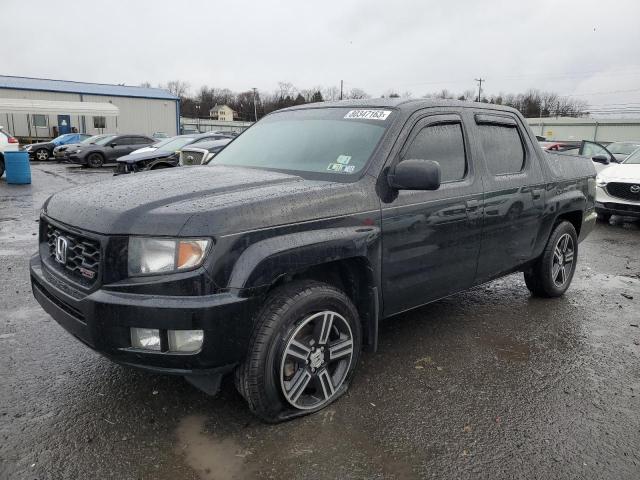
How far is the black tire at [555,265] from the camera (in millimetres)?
4891

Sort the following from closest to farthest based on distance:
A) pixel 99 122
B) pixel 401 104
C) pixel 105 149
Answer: pixel 401 104 → pixel 105 149 → pixel 99 122

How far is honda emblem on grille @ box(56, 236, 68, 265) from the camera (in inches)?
110

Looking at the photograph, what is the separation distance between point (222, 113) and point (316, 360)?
339ft

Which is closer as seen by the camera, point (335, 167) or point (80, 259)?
point (80, 259)

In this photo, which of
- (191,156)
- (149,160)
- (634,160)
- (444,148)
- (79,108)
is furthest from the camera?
(79,108)

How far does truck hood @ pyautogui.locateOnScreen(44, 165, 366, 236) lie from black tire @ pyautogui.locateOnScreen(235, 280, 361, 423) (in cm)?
45

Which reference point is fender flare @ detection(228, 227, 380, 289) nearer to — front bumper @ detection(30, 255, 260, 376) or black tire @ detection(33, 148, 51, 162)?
front bumper @ detection(30, 255, 260, 376)

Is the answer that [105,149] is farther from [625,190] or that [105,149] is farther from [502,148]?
[502,148]

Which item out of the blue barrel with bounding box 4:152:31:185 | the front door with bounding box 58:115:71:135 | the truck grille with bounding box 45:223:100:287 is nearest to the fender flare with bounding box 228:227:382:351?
the truck grille with bounding box 45:223:100:287

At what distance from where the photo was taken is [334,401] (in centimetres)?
310

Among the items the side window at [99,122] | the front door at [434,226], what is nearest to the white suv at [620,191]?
the front door at [434,226]

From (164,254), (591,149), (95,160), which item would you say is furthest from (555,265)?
(95,160)

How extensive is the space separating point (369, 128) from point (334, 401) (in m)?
1.82

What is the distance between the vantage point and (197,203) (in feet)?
8.58
